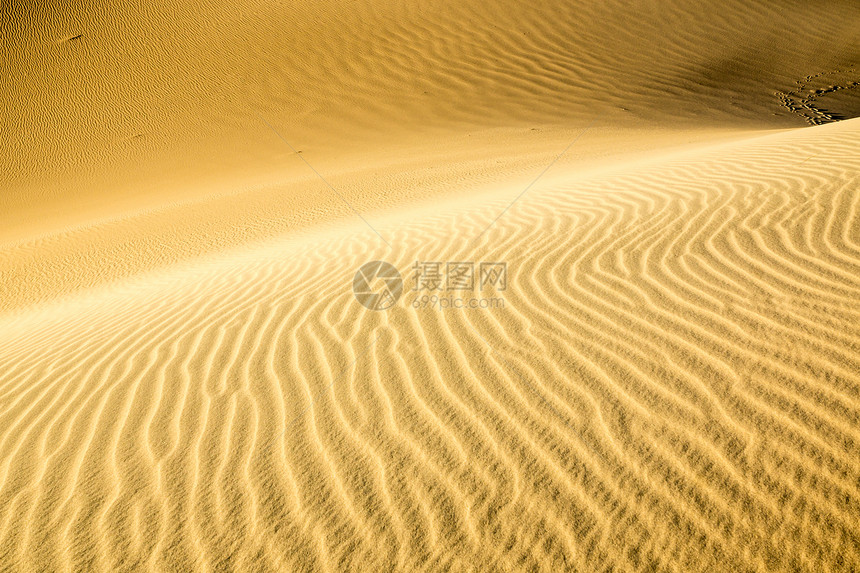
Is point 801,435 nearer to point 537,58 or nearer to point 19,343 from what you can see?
point 19,343

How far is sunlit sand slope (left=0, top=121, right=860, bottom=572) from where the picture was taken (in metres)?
2.04

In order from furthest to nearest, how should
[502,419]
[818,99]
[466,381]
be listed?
[818,99], [466,381], [502,419]

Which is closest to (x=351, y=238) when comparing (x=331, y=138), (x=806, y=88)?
(x=331, y=138)

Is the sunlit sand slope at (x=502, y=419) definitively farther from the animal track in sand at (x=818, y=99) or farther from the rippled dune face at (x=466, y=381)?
the animal track in sand at (x=818, y=99)

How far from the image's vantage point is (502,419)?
2639 millimetres

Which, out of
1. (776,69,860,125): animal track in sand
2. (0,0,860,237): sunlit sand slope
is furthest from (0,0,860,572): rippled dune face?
(776,69,860,125): animal track in sand

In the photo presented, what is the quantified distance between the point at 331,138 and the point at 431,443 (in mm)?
13951

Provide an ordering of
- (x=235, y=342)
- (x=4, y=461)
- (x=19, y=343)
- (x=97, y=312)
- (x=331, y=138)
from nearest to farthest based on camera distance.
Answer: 1. (x=4, y=461)
2. (x=235, y=342)
3. (x=19, y=343)
4. (x=97, y=312)
5. (x=331, y=138)

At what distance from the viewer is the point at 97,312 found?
5.54 meters

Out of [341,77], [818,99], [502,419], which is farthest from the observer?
[341,77]

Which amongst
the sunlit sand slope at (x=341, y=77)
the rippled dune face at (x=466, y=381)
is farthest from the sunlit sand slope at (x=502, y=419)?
the sunlit sand slope at (x=341, y=77)

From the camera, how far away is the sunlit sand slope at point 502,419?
204 cm

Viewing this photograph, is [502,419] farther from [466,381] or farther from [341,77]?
[341,77]

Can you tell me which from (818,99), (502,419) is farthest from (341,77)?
(502,419)
